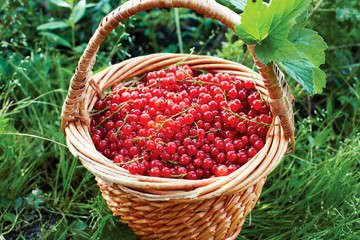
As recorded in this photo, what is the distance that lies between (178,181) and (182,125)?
27 cm

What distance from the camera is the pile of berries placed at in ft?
3.74

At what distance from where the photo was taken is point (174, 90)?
1355 mm

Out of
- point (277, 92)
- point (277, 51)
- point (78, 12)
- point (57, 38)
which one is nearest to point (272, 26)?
point (277, 51)

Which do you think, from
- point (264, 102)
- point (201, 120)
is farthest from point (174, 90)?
→ point (264, 102)

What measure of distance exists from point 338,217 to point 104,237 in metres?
0.86

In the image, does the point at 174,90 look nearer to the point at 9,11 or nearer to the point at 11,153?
the point at 11,153

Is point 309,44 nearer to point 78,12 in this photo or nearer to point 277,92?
point 277,92

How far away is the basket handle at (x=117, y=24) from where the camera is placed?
3.13 feet

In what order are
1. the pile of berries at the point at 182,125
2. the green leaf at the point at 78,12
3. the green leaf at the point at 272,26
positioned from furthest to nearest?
the green leaf at the point at 78,12 < the pile of berries at the point at 182,125 < the green leaf at the point at 272,26

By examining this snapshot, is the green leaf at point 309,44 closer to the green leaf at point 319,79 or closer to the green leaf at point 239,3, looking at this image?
the green leaf at point 319,79

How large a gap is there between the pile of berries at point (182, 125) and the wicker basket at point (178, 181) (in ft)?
0.23

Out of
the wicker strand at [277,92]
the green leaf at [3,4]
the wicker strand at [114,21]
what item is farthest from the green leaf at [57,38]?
the wicker strand at [277,92]

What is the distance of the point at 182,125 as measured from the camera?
1212mm

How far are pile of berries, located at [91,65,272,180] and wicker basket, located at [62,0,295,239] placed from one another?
7cm
